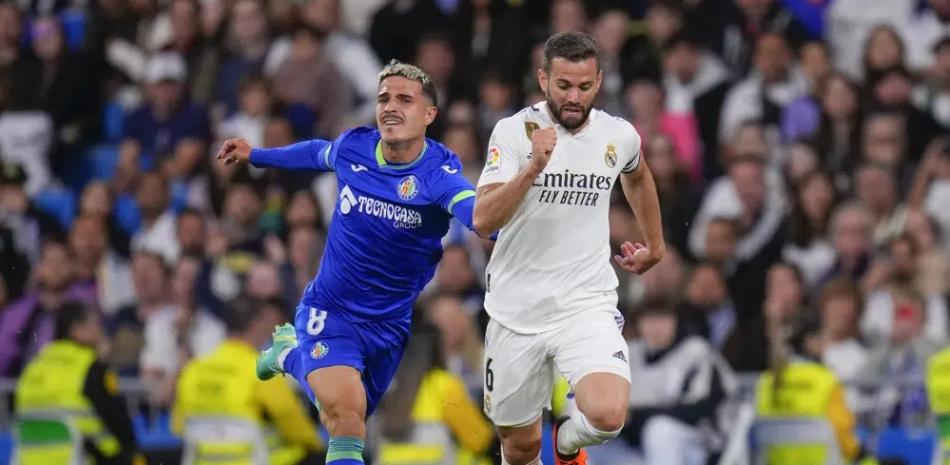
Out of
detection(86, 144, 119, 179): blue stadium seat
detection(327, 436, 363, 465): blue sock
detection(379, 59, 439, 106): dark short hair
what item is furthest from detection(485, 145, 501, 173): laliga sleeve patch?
detection(86, 144, 119, 179): blue stadium seat

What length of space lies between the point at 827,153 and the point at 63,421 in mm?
6143

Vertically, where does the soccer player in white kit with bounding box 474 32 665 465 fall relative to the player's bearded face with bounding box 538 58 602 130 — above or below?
below

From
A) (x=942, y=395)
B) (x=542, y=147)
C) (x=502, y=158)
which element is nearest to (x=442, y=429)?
(x=942, y=395)

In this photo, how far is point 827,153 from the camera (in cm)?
1599

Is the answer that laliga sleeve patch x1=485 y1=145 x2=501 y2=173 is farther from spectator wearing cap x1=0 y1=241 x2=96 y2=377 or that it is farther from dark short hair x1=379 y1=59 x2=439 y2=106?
spectator wearing cap x1=0 y1=241 x2=96 y2=377

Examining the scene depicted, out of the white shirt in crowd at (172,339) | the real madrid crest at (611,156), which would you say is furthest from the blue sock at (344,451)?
the white shirt in crowd at (172,339)

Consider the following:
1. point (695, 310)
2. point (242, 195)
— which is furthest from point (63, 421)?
point (695, 310)

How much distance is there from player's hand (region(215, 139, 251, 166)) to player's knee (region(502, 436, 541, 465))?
6.67 feet

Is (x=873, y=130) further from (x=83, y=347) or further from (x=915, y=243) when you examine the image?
(x=83, y=347)

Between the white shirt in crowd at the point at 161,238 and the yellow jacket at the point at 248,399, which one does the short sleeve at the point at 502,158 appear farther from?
the white shirt in crowd at the point at 161,238

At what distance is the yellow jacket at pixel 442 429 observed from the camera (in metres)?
13.0

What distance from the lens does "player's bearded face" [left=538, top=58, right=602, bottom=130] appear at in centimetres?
970

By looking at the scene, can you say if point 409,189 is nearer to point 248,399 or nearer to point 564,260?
point 564,260

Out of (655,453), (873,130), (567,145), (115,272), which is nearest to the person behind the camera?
(567,145)
